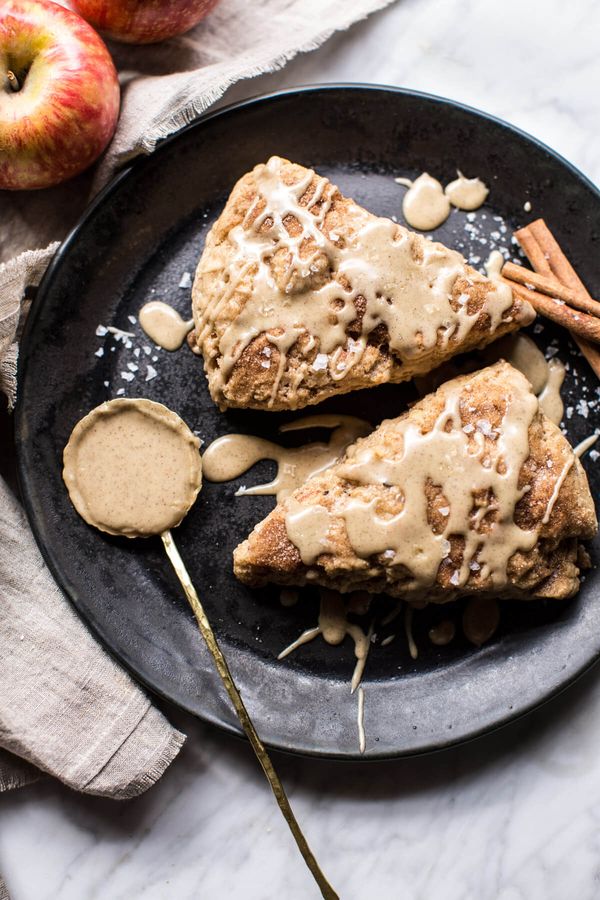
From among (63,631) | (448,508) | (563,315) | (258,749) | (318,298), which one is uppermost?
(563,315)

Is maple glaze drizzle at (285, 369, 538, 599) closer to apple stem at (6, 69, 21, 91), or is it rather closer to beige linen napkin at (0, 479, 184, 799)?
beige linen napkin at (0, 479, 184, 799)

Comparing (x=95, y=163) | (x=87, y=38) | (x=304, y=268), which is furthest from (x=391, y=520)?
(x=87, y=38)

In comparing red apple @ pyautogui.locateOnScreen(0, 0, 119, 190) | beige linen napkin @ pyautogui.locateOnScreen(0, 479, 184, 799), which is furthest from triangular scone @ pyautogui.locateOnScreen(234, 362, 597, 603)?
red apple @ pyautogui.locateOnScreen(0, 0, 119, 190)

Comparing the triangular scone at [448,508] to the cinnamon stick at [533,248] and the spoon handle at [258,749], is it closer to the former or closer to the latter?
the spoon handle at [258,749]

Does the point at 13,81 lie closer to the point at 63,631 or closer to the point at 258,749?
the point at 63,631

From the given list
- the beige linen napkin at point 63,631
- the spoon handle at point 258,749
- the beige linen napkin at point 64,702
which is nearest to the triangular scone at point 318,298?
the beige linen napkin at point 63,631

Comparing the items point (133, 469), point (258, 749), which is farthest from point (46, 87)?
point (258, 749)

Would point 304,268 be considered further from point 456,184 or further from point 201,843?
point 201,843
